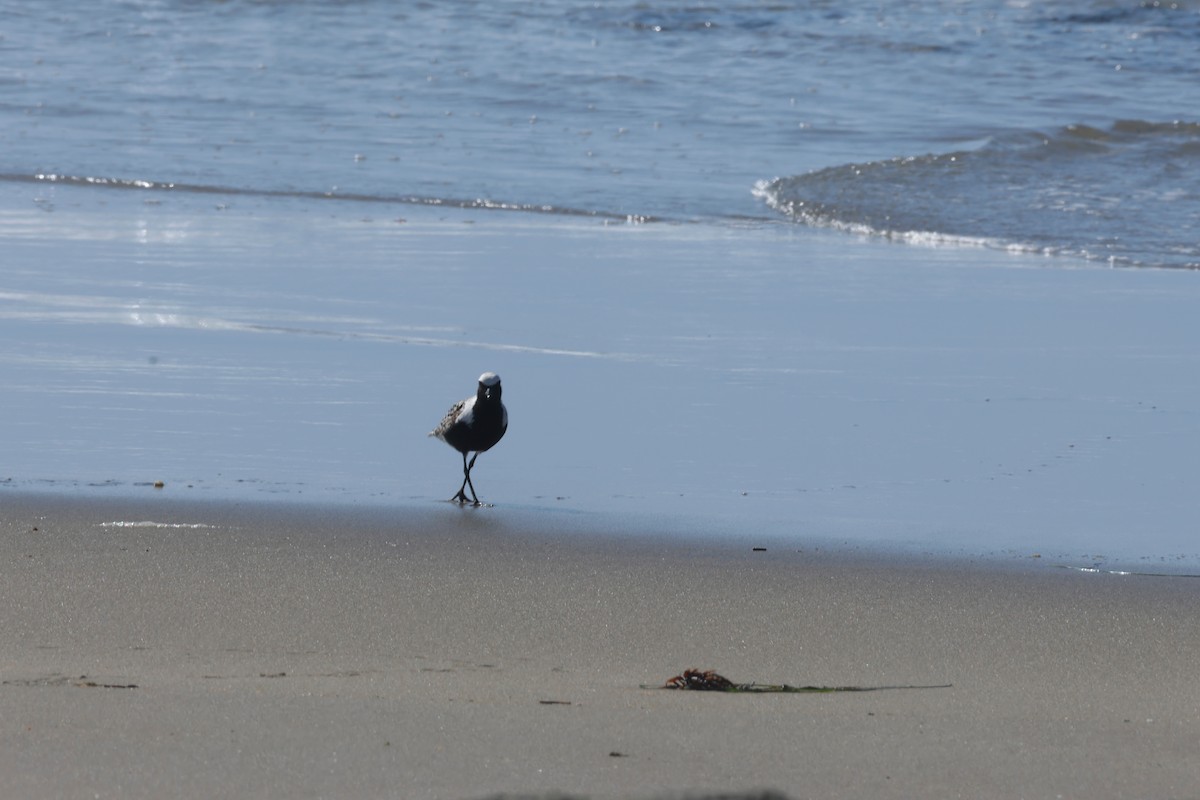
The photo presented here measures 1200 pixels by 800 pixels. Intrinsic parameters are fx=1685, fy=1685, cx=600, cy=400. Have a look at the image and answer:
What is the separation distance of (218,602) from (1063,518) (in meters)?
2.54

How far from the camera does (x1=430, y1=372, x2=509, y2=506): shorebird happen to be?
5.23 meters

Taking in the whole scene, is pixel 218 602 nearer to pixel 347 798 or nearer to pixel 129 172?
pixel 347 798

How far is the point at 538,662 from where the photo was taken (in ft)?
12.3

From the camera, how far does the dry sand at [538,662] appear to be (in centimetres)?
304

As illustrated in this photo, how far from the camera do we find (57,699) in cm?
329

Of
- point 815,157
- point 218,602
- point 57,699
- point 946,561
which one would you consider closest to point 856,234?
point 815,157

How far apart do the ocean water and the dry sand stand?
0.45 metres

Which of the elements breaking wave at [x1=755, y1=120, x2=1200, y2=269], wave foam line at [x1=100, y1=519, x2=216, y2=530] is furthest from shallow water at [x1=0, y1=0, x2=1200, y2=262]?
wave foam line at [x1=100, y1=519, x2=216, y2=530]

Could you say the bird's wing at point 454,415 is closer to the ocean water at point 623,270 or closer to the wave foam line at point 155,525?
the ocean water at point 623,270

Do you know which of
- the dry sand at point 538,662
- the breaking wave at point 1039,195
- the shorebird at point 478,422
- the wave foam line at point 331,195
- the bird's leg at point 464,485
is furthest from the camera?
the wave foam line at point 331,195

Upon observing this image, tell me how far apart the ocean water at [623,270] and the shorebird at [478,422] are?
0.17 metres

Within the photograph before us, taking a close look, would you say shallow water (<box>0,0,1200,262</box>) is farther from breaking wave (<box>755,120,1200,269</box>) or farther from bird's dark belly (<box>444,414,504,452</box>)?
bird's dark belly (<box>444,414,504,452</box>)

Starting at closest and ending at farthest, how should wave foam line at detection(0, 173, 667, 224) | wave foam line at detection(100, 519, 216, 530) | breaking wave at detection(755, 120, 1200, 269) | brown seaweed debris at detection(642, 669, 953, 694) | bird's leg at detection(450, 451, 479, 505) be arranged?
brown seaweed debris at detection(642, 669, 953, 694)
wave foam line at detection(100, 519, 216, 530)
bird's leg at detection(450, 451, 479, 505)
breaking wave at detection(755, 120, 1200, 269)
wave foam line at detection(0, 173, 667, 224)

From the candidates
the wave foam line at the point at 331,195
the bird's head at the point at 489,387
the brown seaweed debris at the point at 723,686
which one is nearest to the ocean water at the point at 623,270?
the wave foam line at the point at 331,195
